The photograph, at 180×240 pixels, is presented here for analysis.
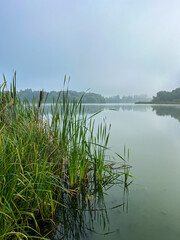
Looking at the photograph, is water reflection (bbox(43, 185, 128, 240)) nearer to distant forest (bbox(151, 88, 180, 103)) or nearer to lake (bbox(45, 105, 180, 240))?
lake (bbox(45, 105, 180, 240))

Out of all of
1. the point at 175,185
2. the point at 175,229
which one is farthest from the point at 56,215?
the point at 175,185

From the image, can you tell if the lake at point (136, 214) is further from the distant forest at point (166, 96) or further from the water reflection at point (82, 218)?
the distant forest at point (166, 96)

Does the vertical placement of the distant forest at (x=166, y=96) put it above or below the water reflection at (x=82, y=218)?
above

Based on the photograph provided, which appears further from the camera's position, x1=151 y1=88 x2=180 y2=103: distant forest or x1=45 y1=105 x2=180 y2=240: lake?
x1=151 y1=88 x2=180 y2=103: distant forest

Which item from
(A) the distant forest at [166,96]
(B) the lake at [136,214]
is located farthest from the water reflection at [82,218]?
(A) the distant forest at [166,96]

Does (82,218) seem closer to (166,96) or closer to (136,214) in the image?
(136,214)

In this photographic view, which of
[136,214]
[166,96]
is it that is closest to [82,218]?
[136,214]

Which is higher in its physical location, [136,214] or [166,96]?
[166,96]

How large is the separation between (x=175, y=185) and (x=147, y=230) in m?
1.18

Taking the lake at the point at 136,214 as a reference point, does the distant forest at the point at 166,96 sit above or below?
above

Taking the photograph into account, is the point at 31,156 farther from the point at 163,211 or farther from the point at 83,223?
the point at 163,211

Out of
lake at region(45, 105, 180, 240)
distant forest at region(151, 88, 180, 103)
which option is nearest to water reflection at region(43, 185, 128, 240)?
lake at region(45, 105, 180, 240)

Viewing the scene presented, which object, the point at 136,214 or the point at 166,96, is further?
the point at 166,96

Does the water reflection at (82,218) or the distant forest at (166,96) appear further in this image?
the distant forest at (166,96)
